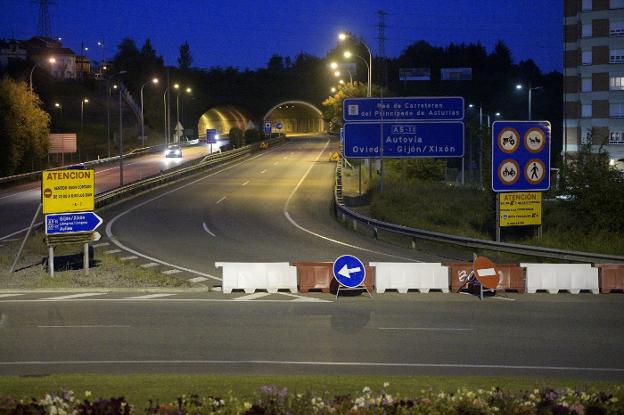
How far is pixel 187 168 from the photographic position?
60.7 m

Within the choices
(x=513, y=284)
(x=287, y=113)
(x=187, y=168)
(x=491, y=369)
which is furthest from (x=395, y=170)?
(x=287, y=113)

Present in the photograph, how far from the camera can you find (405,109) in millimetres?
37531

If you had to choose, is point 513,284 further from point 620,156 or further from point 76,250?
point 620,156

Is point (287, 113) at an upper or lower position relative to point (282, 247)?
upper

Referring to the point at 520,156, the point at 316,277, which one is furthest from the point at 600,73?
the point at 316,277

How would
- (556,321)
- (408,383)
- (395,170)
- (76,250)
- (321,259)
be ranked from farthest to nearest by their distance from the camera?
(395,170) → (76,250) → (321,259) → (556,321) → (408,383)

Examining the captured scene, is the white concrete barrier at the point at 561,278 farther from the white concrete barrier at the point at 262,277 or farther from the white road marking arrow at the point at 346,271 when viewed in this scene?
the white concrete barrier at the point at 262,277

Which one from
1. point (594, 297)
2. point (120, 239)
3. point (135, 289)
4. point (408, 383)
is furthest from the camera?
point (120, 239)

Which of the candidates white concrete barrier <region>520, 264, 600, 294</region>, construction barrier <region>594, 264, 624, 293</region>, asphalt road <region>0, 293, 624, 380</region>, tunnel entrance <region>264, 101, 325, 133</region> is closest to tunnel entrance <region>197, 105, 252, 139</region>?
tunnel entrance <region>264, 101, 325, 133</region>

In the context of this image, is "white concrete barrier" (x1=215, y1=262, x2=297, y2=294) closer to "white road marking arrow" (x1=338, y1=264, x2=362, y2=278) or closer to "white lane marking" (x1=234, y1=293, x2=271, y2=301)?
"white lane marking" (x1=234, y1=293, x2=271, y2=301)

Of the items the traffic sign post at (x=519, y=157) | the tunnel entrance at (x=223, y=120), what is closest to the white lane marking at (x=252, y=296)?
the traffic sign post at (x=519, y=157)

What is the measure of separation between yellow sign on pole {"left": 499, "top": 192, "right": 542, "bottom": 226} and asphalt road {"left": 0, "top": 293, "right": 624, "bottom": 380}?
7.72m

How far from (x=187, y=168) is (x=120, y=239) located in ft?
98.1

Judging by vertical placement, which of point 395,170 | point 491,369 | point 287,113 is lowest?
point 491,369
